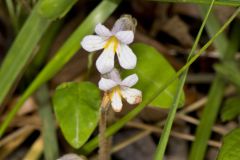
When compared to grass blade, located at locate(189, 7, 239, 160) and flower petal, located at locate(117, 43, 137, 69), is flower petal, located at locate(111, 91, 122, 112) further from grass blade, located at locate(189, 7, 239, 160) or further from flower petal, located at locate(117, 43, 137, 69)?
grass blade, located at locate(189, 7, 239, 160)

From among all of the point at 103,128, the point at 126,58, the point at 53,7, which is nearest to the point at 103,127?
the point at 103,128

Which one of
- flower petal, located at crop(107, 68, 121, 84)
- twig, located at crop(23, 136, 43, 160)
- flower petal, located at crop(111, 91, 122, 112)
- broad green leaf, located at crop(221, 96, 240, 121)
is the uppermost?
flower petal, located at crop(107, 68, 121, 84)

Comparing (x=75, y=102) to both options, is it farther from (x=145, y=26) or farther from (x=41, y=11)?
(x=145, y=26)

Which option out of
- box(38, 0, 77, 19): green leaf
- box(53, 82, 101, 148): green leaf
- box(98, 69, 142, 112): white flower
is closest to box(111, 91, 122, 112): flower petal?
box(98, 69, 142, 112): white flower

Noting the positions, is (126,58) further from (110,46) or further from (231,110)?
(231,110)

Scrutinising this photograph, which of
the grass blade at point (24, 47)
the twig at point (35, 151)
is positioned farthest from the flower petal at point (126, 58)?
the twig at point (35, 151)

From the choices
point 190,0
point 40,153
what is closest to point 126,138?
point 40,153
